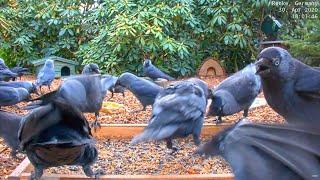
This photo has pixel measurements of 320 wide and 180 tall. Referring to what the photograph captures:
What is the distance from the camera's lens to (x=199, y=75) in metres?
12.1

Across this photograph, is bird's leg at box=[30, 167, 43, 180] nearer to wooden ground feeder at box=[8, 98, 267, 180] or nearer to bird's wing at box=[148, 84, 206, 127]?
wooden ground feeder at box=[8, 98, 267, 180]

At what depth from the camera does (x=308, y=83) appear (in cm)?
443

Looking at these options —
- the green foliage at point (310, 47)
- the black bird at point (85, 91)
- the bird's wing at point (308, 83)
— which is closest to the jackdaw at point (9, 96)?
the black bird at point (85, 91)

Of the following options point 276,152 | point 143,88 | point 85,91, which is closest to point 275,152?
point 276,152

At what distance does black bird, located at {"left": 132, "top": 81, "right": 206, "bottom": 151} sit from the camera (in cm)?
399

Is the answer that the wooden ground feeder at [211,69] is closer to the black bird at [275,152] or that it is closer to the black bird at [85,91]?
the black bird at [85,91]

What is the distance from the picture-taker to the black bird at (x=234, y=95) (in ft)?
16.6

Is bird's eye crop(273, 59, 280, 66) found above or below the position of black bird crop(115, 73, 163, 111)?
above

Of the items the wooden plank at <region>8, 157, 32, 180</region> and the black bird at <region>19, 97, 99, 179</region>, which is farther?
the wooden plank at <region>8, 157, 32, 180</region>

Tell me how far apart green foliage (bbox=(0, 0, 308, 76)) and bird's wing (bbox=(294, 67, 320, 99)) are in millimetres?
7005

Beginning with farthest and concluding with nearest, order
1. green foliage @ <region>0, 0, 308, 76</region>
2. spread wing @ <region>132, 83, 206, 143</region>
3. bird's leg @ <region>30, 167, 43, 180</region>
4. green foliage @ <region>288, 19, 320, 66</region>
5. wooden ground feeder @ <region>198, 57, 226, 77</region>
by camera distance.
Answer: wooden ground feeder @ <region>198, 57, 226, 77</region> < green foliage @ <region>0, 0, 308, 76</region> < green foliage @ <region>288, 19, 320, 66</region> < spread wing @ <region>132, 83, 206, 143</region> < bird's leg @ <region>30, 167, 43, 180</region>

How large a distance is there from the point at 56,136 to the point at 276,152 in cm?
179

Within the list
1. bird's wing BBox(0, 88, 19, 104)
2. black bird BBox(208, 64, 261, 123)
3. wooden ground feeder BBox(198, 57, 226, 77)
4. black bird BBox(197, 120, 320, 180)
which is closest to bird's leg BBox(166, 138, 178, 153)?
black bird BBox(208, 64, 261, 123)

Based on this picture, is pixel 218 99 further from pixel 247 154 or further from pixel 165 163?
pixel 247 154
